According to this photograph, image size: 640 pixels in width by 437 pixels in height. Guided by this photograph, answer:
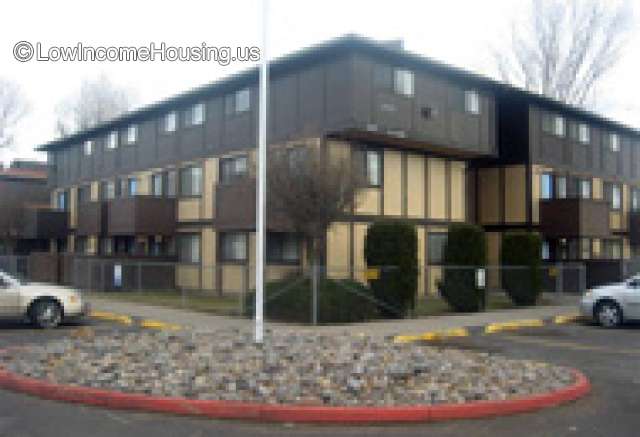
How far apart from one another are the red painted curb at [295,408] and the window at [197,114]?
2081cm

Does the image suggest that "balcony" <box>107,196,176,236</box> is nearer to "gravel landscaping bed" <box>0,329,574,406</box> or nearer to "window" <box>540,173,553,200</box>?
"window" <box>540,173,553,200</box>

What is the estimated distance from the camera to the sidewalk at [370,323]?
15707mm

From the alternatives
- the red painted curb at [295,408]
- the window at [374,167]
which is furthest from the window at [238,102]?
the red painted curb at [295,408]

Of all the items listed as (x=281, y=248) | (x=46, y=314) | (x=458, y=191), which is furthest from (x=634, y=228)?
(x=46, y=314)

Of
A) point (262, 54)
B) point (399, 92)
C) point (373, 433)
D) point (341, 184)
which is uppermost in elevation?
point (399, 92)

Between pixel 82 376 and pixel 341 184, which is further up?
pixel 341 184

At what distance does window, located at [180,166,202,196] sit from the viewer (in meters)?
28.5

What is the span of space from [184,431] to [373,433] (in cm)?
187

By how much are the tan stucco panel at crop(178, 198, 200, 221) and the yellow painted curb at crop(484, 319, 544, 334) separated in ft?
48.0

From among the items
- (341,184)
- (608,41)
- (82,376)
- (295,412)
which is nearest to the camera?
(295,412)

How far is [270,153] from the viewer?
762 inches

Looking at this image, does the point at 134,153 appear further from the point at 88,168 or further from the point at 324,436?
the point at 324,436

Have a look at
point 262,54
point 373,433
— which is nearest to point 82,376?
point 373,433

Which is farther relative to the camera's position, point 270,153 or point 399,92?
point 399,92
